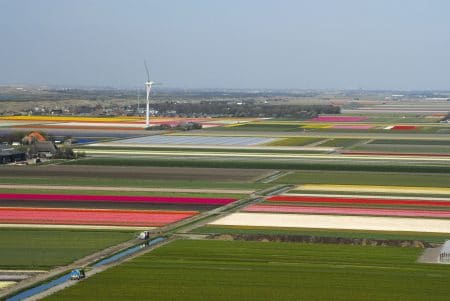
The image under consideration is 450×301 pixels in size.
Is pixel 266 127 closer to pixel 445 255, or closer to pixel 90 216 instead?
pixel 90 216

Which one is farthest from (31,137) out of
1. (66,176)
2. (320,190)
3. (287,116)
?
(287,116)

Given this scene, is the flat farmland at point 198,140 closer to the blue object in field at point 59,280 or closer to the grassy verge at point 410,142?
the grassy verge at point 410,142

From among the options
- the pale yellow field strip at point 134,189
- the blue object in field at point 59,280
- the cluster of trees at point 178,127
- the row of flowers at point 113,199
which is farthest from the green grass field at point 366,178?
the cluster of trees at point 178,127

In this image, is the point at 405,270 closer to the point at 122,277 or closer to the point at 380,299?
the point at 380,299

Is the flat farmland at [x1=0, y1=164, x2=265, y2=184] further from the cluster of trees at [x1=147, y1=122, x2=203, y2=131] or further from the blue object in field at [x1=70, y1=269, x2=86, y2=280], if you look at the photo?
the cluster of trees at [x1=147, y1=122, x2=203, y2=131]

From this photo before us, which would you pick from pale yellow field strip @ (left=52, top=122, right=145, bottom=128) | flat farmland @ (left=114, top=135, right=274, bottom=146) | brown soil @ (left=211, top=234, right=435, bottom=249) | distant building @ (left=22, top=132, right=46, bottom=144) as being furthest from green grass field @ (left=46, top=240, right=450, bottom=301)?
pale yellow field strip @ (left=52, top=122, right=145, bottom=128)

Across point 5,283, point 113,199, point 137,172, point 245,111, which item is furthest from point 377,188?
point 245,111
